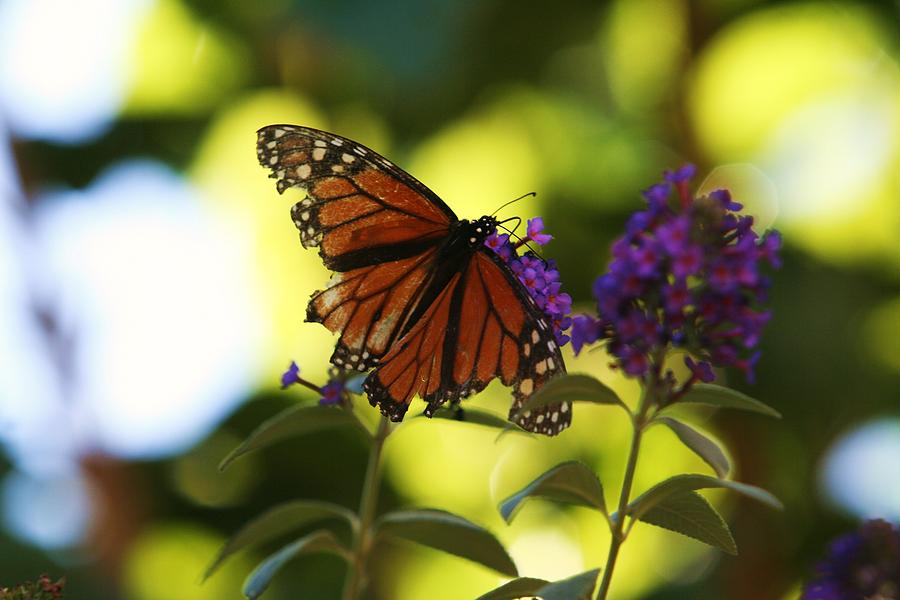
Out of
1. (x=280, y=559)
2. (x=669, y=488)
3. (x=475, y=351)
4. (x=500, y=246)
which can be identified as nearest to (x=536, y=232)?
(x=500, y=246)

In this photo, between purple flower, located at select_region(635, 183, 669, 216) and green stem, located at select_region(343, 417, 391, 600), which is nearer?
purple flower, located at select_region(635, 183, 669, 216)

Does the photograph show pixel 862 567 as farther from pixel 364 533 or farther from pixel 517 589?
pixel 364 533

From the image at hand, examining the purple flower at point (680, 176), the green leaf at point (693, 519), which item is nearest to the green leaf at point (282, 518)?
the green leaf at point (693, 519)

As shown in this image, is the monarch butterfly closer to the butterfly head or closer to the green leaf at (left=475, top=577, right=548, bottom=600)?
the butterfly head

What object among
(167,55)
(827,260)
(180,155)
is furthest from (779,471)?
(167,55)

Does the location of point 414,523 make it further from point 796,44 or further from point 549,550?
point 796,44

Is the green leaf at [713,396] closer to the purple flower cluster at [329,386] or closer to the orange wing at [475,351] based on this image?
the orange wing at [475,351]

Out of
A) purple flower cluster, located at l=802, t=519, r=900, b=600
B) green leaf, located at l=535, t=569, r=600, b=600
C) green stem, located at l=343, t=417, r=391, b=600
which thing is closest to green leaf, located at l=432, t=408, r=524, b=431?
green stem, located at l=343, t=417, r=391, b=600
